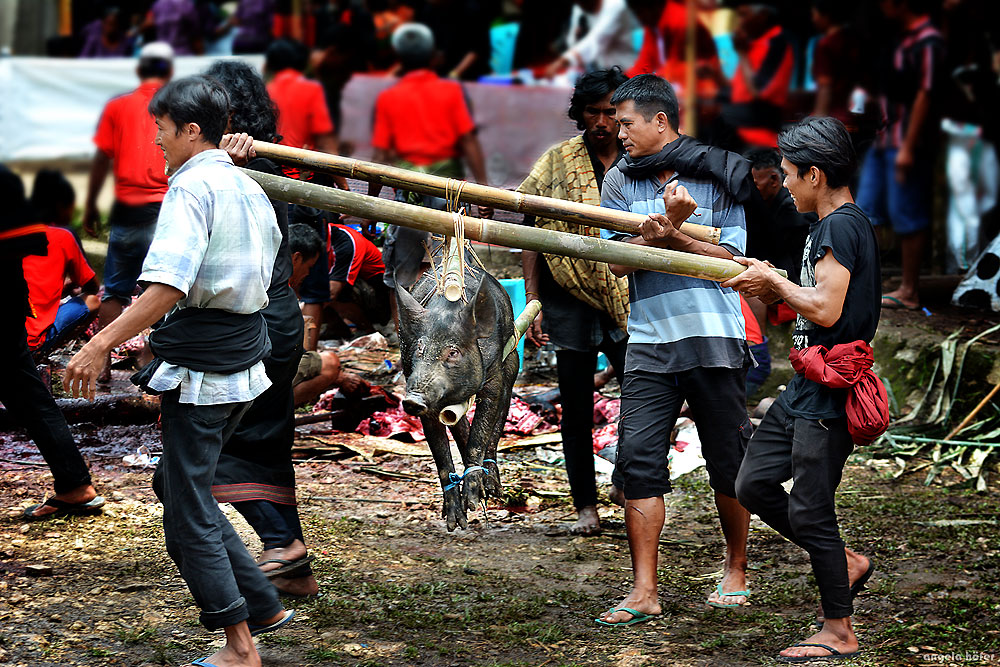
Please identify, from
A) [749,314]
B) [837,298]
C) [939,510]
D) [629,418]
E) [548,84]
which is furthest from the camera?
[548,84]

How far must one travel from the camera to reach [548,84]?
9961 mm

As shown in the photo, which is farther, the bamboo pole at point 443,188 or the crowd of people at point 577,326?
the bamboo pole at point 443,188

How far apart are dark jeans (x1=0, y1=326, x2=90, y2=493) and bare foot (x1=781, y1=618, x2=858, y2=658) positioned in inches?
144

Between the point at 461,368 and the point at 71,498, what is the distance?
2560 millimetres

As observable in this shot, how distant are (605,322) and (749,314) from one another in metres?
1.33

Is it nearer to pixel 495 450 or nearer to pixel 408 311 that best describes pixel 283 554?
pixel 495 450

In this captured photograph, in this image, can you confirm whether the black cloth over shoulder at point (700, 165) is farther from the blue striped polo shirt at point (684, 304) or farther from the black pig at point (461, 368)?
the black pig at point (461, 368)

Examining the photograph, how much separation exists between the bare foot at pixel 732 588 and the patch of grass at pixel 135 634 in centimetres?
237

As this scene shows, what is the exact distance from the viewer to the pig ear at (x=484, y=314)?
4.79m

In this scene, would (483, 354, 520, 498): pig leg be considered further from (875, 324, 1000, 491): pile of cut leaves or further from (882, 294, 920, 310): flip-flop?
(882, 294, 920, 310): flip-flop

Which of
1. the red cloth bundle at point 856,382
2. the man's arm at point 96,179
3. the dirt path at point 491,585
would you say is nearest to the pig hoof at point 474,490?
the dirt path at point 491,585

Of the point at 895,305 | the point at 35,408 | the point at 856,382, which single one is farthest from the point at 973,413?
the point at 35,408

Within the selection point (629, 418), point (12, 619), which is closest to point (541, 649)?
point (629, 418)

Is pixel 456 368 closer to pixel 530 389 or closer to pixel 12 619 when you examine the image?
pixel 12 619
